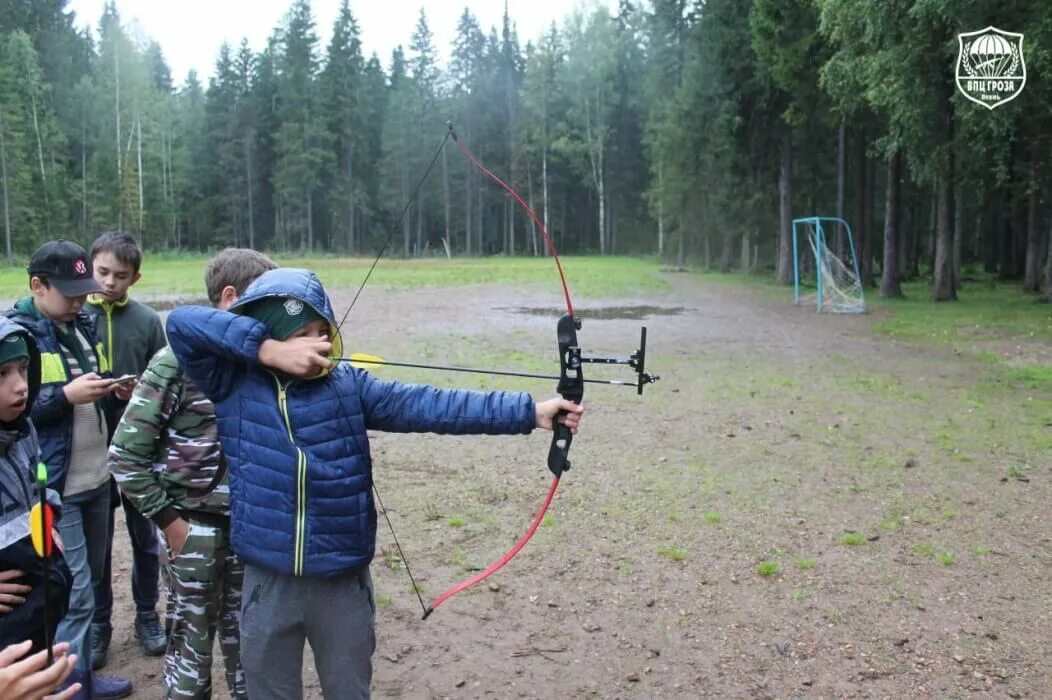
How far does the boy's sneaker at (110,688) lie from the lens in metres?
3.41

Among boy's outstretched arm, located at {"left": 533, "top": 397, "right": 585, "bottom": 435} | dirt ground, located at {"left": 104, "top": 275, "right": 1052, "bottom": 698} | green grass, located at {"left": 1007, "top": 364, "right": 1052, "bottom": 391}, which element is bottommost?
dirt ground, located at {"left": 104, "top": 275, "right": 1052, "bottom": 698}

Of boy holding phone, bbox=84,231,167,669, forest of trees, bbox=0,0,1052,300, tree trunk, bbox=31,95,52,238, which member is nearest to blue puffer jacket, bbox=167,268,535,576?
boy holding phone, bbox=84,231,167,669

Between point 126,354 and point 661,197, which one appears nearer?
point 126,354

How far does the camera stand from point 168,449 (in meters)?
2.73

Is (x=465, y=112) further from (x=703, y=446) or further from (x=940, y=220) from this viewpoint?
(x=703, y=446)

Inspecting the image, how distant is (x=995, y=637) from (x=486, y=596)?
250 cm

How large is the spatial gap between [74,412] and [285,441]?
57.2 inches

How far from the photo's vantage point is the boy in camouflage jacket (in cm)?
267

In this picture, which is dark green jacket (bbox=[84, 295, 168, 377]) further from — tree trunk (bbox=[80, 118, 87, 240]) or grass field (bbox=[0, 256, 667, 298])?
tree trunk (bbox=[80, 118, 87, 240])

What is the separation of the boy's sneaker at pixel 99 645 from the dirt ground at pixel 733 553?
2.4 inches

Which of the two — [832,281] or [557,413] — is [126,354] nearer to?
[557,413]

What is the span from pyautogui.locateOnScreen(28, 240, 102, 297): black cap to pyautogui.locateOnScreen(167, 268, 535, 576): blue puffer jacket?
1.01 metres

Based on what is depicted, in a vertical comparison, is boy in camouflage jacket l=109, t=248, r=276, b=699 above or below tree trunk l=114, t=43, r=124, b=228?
below
